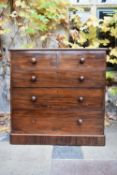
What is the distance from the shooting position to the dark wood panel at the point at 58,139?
2488 mm

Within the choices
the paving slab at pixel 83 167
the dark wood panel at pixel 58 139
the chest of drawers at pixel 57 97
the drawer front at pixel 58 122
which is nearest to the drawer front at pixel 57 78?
the chest of drawers at pixel 57 97

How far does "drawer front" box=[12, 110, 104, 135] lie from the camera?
2.50m

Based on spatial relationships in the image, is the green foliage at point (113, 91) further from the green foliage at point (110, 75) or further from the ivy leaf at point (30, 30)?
the ivy leaf at point (30, 30)

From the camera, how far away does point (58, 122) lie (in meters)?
2.51

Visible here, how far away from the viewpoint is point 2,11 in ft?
10.3

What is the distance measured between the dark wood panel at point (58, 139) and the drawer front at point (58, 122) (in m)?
0.03

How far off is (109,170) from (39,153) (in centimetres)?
56

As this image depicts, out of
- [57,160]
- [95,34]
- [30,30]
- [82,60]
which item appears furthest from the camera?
[95,34]

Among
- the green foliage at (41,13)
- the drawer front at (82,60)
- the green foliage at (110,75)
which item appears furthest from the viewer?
the green foliage at (110,75)

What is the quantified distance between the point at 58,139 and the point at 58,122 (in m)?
0.13

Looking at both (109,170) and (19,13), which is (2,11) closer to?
(19,13)

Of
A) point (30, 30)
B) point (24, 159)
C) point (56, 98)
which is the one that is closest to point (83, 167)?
point (24, 159)

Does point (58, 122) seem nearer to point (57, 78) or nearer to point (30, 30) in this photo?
point (57, 78)

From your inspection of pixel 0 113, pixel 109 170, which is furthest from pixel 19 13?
pixel 109 170
